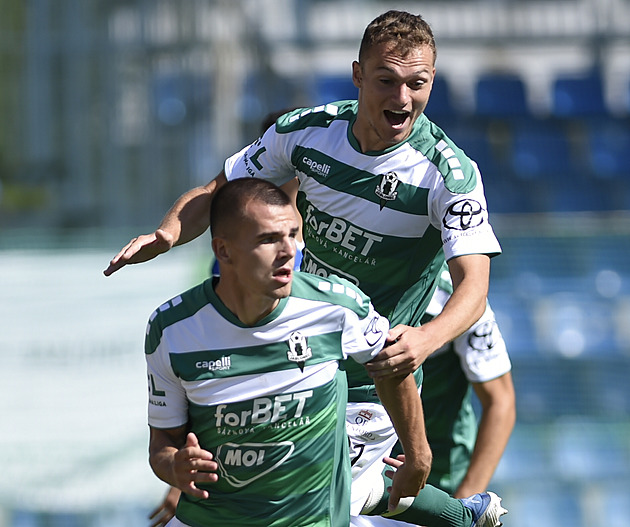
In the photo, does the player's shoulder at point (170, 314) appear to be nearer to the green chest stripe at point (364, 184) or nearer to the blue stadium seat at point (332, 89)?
the green chest stripe at point (364, 184)

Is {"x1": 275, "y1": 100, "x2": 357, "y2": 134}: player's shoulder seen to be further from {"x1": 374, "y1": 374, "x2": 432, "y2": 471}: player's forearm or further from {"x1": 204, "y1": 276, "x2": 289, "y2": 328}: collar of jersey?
{"x1": 374, "y1": 374, "x2": 432, "y2": 471}: player's forearm

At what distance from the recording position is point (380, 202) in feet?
12.6

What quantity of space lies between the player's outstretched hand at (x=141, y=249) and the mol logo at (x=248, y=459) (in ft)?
2.30

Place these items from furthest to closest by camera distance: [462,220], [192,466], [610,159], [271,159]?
1. [610,159]
2. [271,159]
3. [462,220]
4. [192,466]

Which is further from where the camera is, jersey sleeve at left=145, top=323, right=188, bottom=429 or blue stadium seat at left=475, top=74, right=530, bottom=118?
Result: blue stadium seat at left=475, top=74, right=530, bottom=118

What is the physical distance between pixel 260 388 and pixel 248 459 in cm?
23

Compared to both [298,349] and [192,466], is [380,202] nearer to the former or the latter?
[298,349]

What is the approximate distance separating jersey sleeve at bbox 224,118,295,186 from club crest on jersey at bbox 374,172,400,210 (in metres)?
0.42

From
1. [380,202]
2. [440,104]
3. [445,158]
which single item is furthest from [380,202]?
[440,104]

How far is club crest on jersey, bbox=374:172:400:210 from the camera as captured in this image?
382 centimetres

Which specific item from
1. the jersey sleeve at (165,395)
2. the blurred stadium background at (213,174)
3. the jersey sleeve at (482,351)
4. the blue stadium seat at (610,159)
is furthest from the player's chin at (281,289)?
the blue stadium seat at (610,159)

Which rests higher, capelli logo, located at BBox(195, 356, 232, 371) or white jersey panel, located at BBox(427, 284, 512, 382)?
capelli logo, located at BBox(195, 356, 232, 371)

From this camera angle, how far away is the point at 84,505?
7.42m

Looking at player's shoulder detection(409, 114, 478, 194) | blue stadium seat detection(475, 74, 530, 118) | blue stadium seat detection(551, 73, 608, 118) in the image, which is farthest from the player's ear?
blue stadium seat detection(551, 73, 608, 118)
